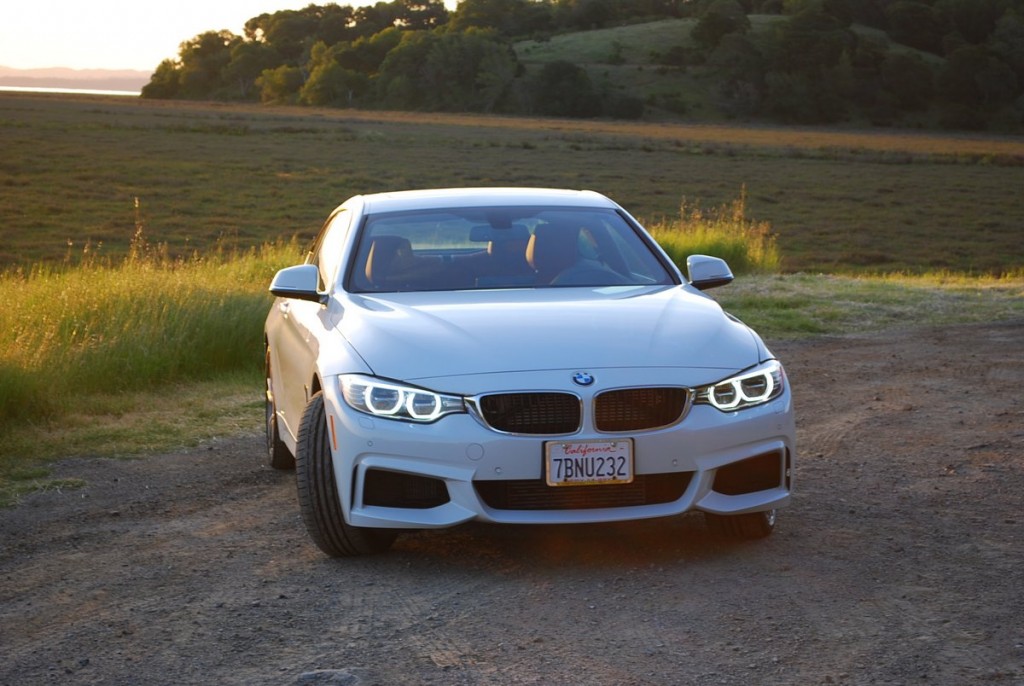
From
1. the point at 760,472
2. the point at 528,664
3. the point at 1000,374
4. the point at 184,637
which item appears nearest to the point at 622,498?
the point at 760,472

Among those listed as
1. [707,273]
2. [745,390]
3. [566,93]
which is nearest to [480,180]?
[707,273]

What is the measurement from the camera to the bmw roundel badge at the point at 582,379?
15.9ft

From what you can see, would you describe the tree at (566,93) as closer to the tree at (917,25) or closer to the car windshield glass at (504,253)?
the tree at (917,25)

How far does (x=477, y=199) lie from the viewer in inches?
→ 263

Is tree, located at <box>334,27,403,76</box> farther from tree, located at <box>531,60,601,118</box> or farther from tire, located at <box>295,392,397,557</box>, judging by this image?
tire, located at <box>295,392,397,557</box>

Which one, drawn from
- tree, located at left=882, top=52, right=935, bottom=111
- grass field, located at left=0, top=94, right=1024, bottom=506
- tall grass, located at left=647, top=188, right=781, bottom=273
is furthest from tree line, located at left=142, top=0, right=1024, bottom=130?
tall grass, located at left=647, top=188, right=781, bottom=273

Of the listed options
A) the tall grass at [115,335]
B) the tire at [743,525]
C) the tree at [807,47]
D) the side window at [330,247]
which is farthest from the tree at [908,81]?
the tire at [743,525]

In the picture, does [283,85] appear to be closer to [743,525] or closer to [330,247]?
[330,247]

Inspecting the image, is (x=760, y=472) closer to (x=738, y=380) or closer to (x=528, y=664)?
(x=738, y=380)

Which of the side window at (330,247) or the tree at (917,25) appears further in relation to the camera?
the tree at (917,25)

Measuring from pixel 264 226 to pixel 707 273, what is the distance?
26577 millimetres

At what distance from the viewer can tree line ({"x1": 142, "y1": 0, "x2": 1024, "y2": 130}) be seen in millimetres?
116875

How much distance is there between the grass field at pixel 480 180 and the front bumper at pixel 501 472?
18.4 m

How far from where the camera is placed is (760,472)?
5.18 metres
